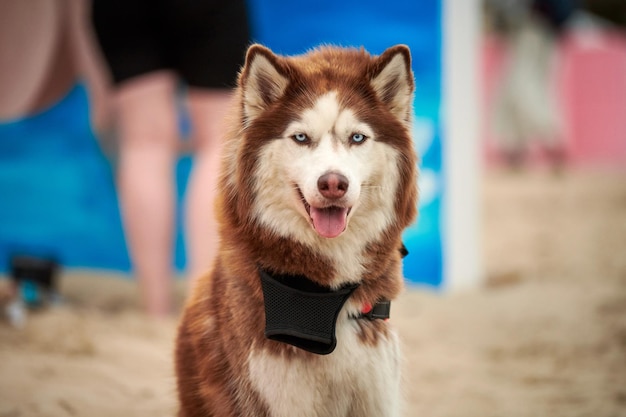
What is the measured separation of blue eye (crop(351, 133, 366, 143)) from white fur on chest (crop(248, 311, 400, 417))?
0.45 m

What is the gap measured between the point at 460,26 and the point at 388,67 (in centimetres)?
256

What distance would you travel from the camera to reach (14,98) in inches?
133

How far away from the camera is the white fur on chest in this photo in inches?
67.2

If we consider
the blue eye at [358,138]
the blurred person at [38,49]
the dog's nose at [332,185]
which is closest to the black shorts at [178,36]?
the blurred person at [38,49]

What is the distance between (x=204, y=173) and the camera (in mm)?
3135

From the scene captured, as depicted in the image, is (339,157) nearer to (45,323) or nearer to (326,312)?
(326,312)

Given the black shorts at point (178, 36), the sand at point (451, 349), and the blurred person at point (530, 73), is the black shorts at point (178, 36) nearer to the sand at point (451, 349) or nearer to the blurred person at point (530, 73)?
the sand at point (451, 349)

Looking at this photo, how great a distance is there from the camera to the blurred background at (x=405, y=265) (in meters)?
2.75

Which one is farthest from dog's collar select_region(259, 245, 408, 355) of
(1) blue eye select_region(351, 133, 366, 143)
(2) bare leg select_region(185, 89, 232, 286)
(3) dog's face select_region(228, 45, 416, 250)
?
(2) bare leg select_region(185, 89, 232, 286)

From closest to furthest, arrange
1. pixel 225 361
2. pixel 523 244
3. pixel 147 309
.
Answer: pixel 225 361 < pixel 147 309 < pixel 523 244

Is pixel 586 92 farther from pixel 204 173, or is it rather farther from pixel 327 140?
pixel 327 140

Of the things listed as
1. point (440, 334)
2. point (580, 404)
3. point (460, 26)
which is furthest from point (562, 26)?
point (580, 404)

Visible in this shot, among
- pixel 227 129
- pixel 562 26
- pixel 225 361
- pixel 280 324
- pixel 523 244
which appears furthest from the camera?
pixel 562 26

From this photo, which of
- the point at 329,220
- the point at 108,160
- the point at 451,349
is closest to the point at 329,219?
the point at 329,220
